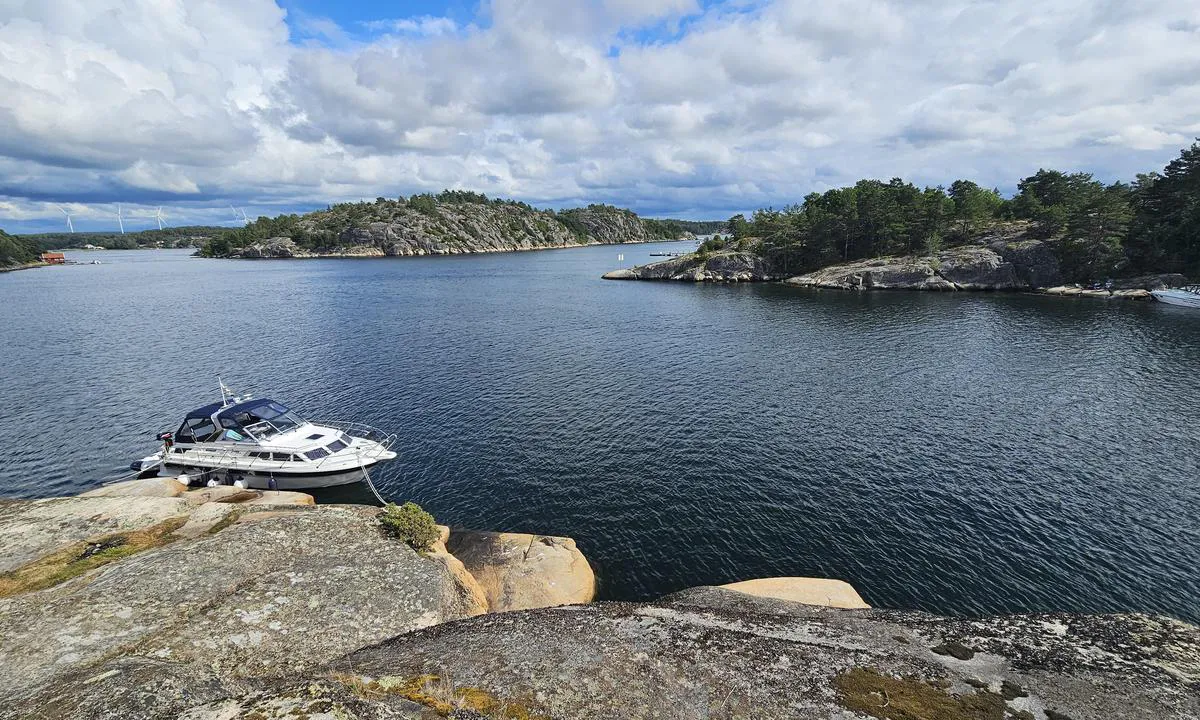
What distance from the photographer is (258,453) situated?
37719 mm

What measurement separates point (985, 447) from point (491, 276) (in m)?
166

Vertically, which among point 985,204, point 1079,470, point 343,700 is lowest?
point 1079,470

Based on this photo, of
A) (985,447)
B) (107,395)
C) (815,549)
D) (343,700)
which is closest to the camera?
(343,700)

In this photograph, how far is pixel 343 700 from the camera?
12.1 m

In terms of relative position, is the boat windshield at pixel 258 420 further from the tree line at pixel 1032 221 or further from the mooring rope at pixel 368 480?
the tree line at pixel 1032 221

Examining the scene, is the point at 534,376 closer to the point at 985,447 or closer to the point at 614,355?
the point at 614,355

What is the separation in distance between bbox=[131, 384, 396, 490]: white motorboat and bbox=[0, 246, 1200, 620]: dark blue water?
9.63 ft

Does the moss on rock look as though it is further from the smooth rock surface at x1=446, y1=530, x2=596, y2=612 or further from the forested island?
the forested island

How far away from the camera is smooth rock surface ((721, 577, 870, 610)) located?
78.2ft

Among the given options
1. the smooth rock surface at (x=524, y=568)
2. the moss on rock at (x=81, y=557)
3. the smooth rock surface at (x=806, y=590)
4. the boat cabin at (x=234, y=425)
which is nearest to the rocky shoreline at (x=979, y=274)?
the smooth rock surface at (x=806, y=590)

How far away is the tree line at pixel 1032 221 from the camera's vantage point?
361 feet

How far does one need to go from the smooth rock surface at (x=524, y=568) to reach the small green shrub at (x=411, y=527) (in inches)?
104

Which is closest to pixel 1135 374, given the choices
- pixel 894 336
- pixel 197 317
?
pixel 894 336

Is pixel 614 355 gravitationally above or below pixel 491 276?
below
